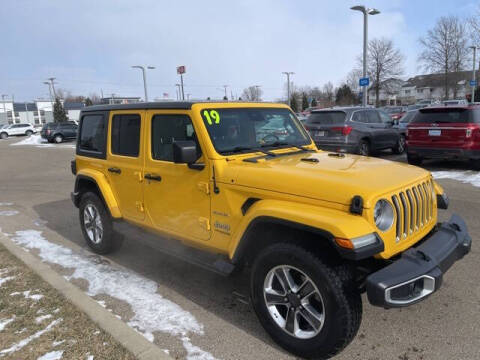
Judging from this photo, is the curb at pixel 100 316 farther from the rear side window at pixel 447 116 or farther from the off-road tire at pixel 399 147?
the off-road tire at pixel 399 147

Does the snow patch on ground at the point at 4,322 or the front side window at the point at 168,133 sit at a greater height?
the front side window at the point at 168,133

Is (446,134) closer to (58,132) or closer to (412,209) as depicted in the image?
(412,209)

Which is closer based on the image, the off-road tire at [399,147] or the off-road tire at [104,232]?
the off-road tire at [104,232]

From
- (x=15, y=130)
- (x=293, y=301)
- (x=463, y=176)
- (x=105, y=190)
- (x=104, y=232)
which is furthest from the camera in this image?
(x=15, y=130)

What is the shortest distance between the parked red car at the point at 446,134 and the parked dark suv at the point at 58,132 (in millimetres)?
25833

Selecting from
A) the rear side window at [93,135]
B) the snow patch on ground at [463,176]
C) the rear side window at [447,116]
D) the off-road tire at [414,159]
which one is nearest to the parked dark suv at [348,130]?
the off-road tire at [414,159]

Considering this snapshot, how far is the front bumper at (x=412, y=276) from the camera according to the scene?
7.91 ft

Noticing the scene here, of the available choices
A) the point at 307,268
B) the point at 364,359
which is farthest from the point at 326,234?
the point at 364,359

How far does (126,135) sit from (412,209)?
3035 millimetres

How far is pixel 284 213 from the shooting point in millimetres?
2746

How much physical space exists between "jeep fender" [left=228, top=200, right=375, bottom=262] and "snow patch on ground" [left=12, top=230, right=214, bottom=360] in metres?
0.75

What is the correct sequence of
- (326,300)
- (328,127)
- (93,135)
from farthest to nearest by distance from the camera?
(328,127) → (93,135) → (326,300)

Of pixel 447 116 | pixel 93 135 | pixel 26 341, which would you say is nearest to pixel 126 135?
pixel 93 135

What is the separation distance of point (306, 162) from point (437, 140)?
25.7ft
